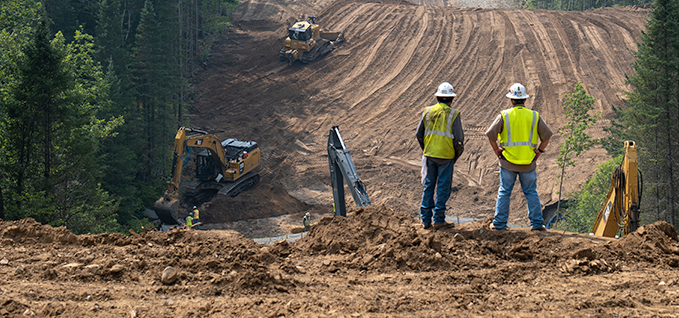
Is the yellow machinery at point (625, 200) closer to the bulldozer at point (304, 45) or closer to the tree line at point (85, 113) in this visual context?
the tree line at point (85, 113)

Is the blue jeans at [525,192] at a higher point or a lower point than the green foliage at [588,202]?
higher

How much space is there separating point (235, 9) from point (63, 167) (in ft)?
123

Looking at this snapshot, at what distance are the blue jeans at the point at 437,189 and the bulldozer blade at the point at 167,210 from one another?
14.5 m

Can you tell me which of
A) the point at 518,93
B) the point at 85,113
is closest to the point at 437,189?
the point at 518,93

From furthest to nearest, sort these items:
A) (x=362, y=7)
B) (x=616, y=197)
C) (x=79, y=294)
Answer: (x=362, y=7)
(x=616, y=197)
(x=79, y=294)

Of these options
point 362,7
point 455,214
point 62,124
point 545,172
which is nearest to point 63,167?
point 62,124

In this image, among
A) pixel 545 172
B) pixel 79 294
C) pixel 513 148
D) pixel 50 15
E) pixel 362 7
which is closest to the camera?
pixel 79 294

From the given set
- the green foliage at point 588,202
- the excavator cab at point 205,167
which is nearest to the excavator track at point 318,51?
the excavator cab at point 205,167

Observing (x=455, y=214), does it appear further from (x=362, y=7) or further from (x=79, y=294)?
(x=362, y=7)

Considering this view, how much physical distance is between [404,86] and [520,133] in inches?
1045

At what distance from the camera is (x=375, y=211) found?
7.37m

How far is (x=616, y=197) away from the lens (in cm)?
834

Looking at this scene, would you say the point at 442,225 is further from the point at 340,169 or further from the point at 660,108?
the point at 660,108

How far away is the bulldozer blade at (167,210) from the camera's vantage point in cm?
1961
